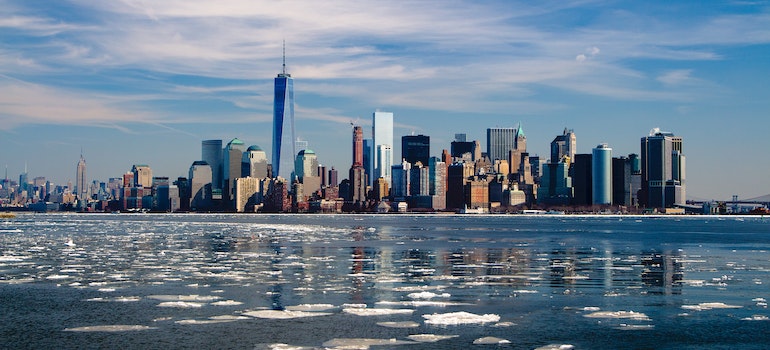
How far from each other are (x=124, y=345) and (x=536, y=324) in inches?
489

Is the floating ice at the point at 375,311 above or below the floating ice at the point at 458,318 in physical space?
below

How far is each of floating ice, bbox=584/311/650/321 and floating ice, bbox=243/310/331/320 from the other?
362 inches

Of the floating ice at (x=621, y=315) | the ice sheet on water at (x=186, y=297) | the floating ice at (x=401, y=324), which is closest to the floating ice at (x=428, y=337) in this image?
the floating ice at (x=401, y=324)

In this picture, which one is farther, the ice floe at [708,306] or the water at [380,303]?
the ice floe at [708,306]

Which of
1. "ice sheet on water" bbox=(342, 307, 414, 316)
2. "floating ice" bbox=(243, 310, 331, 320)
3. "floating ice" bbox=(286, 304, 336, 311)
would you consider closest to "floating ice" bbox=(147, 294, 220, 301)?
"floating ice" bbox=(286, 304, 336, 311)

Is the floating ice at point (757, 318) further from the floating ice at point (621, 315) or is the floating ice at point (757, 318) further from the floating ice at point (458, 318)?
the floating ice at point (458, 318)

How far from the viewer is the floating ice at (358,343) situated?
21734 mm

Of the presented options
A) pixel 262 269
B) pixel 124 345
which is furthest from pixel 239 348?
pixel 262 269

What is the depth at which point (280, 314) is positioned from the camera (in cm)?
2730

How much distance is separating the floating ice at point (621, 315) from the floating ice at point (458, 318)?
3.53 m

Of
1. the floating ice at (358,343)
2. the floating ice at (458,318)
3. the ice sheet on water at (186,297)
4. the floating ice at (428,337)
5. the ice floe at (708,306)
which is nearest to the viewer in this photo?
the floating ice at (358,343)

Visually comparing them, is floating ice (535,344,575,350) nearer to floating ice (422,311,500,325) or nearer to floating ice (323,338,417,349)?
floating ice (323,338,417,349)

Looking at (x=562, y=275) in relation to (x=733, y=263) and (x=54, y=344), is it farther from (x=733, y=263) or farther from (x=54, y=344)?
(x=54, y=344)

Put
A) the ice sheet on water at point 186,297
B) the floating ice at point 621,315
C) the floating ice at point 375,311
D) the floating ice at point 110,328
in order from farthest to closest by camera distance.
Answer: the ice sheet on water at point 186,297 < the floating ice at point 375,311 < the floating ice at point 621,315 < the floating ice at point 110,328
